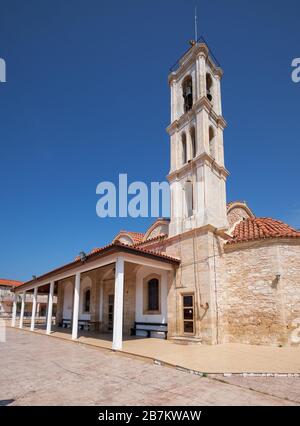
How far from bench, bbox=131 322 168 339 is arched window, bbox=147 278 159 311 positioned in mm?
696

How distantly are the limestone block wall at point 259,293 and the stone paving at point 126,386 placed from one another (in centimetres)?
492

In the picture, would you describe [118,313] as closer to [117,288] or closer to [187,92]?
[117,288]

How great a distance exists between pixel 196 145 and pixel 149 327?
9171mm

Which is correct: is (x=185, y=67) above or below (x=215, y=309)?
above

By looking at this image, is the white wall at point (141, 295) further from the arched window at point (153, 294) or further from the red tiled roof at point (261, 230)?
the red tiled roof at point (261, 230)

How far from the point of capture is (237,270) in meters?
11.8

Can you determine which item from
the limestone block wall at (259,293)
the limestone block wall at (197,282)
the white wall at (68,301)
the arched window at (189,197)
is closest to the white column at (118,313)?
the limestone block wall at (197,282)

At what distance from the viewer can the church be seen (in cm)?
1065

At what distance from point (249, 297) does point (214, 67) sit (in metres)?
13.0

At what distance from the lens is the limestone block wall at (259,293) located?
1039 cm

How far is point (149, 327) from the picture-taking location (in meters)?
13.4

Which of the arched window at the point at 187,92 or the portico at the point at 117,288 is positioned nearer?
the portico at the point at 117,288
